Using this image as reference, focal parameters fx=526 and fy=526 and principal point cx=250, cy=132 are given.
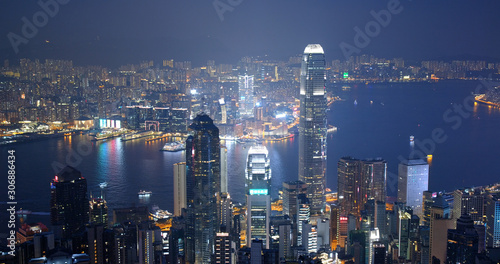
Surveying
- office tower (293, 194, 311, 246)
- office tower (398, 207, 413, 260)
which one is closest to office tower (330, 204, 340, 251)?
office tower (293, 194, 311, 246)

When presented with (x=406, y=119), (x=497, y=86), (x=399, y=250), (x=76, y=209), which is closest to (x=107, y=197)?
(x=76, y=209)

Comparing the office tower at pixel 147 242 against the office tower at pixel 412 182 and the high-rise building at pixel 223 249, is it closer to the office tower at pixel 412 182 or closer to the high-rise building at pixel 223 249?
the high-rise building at pixel 223 249

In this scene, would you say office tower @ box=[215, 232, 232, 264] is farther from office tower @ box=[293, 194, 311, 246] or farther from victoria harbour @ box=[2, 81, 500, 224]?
victoria harbour @ box=[2, 81, 500, 224]

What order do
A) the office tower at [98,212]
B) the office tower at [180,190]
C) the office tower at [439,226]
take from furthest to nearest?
the office tower at [180,190], the office tower at [98,212], the office tower at [439,226]

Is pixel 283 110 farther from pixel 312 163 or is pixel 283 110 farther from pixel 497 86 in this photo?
pixel 497 86

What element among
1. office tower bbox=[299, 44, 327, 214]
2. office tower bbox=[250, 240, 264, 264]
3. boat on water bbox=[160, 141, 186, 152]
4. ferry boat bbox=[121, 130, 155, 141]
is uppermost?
office tower bbox=[299, 44, 327, 214]

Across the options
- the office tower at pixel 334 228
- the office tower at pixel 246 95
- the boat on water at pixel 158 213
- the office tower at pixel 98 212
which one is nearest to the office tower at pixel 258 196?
the office tower at pixel 334 228

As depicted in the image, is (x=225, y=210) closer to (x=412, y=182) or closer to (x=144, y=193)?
(x=144, y=193)
